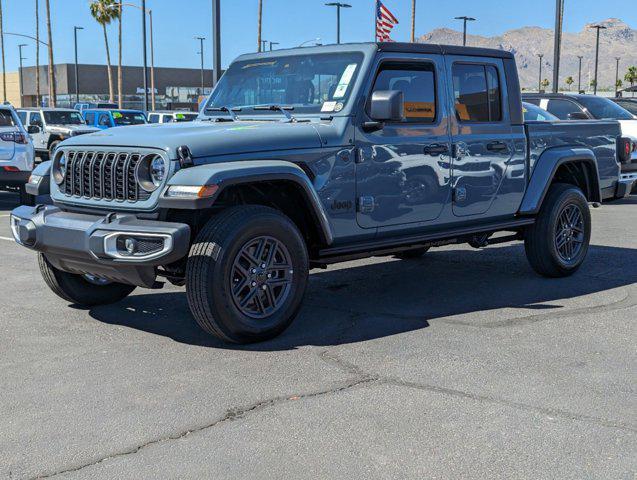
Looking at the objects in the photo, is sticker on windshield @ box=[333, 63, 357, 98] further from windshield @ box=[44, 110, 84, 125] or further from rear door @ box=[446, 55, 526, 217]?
windshield @ box=[44, 110, 84, 125]

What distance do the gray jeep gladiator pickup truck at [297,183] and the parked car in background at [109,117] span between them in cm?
2238

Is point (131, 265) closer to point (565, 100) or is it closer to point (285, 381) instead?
point (285, 381)

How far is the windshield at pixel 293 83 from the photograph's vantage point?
21.2ft

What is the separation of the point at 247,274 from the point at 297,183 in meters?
0.69

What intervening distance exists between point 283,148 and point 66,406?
88.2 inches

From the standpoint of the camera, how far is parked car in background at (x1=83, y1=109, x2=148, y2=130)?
28.9 metres

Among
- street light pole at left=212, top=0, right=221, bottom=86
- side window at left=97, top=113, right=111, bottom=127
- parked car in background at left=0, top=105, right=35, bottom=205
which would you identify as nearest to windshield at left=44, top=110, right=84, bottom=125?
side window at left=97, top=113, right=111, bottom=127

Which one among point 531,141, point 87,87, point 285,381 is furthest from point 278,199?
point 87,87

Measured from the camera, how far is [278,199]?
20.0 ft

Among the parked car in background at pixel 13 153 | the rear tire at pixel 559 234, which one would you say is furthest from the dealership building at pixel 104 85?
the rear tire at pixel 559 234

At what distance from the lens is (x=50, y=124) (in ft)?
87.9

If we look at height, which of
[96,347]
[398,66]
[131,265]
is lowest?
[96,347]

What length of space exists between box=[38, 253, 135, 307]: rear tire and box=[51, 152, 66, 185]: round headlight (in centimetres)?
62

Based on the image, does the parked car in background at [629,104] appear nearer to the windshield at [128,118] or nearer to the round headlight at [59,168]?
the round headlight at [59,168]
